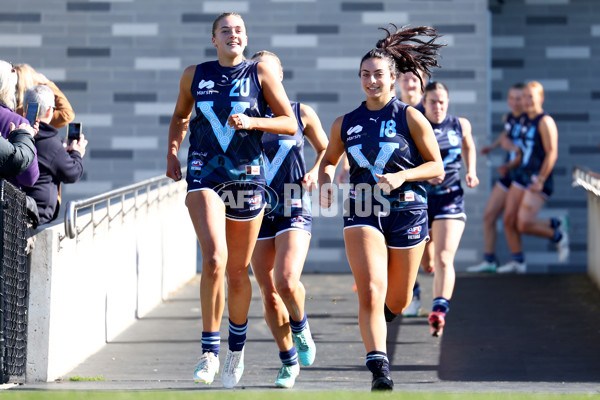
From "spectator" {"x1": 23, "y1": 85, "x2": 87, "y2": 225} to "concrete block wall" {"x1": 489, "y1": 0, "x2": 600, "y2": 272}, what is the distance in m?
9.09

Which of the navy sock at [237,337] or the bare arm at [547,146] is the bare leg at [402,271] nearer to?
the navy sock at [237,337]

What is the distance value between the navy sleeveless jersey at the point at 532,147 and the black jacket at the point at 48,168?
7309 millimetres

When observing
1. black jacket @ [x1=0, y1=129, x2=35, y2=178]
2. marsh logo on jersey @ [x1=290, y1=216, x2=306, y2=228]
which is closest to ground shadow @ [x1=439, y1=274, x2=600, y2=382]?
marsh logo on jersey @ [x1=290, y1=216, x2=306, y2=228]

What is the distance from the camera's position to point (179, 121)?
724 centimetres

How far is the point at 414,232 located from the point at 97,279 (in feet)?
10.6

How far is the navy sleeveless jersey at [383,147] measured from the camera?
23.1 feet

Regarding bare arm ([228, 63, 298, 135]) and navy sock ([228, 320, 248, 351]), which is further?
navy sock ([228, 320, 248, 351])

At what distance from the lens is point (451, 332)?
10.1 m

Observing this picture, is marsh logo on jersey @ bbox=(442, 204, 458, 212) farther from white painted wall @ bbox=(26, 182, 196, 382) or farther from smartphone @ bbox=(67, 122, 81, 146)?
smartphone @ bbox=(67, 122, 81, 146)

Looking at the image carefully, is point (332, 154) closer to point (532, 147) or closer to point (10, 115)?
point (10, 115)

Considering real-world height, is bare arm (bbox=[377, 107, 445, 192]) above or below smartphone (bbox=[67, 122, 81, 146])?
below

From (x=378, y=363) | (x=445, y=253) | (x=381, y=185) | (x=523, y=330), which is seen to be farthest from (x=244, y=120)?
(x=523, y=330)

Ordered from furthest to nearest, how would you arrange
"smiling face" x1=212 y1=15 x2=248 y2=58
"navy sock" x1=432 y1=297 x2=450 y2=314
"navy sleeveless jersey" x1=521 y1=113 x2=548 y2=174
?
"navy sleeveless jersey" x1=521 y1=113 x2=548 y2=174 → "navy sock" x1=432 y1=297 x2=450 y2=314 → "smiling face" x1=212 y1=15 x2=248 y2=58

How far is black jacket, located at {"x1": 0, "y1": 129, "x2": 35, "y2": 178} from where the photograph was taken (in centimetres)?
659
